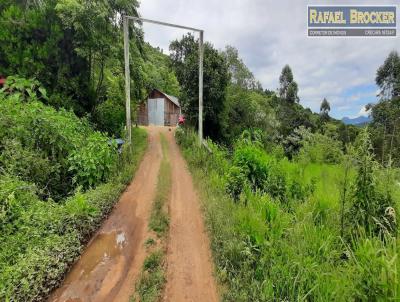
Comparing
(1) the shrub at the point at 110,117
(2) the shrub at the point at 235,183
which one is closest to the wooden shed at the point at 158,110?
(1) the shrub at the point at 110,117

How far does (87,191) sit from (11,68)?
672 centimetres

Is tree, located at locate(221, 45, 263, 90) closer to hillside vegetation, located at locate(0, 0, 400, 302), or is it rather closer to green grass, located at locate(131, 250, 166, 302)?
hillside vegetation, located at locate(0, 0, 400, 302)

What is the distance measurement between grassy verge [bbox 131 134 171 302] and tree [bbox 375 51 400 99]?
27767mm

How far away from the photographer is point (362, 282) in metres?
2.78

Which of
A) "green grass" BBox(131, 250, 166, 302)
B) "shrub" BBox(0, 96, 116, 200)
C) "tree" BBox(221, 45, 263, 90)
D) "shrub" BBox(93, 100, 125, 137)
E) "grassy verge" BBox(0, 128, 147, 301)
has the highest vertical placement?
"tree" BBox(221, 45, 263, 90)

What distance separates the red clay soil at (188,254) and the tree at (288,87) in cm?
3132

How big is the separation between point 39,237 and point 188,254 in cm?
241

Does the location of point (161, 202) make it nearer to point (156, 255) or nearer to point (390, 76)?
point (156, 255)

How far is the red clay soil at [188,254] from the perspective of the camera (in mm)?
3762

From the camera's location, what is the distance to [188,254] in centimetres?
459

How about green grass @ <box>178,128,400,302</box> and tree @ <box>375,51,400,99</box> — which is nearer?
green grass @ <box>178,128,400,302</box>

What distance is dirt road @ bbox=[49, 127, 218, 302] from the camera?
12.3 ft

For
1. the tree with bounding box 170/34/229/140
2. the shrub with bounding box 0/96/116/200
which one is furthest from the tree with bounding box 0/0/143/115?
the tree with bounding box 170/34/229/140

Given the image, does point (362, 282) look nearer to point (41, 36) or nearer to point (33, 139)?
point (33, 139)
